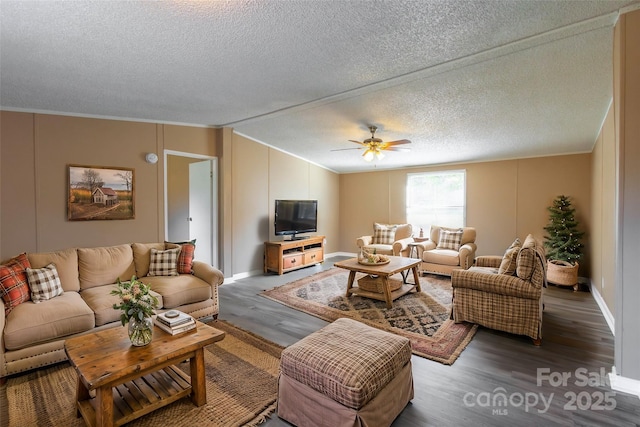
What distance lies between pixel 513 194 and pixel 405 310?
3.75m

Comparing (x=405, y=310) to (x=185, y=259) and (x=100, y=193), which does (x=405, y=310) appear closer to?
(x=185, y=259)

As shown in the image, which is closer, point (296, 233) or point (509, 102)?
point (509, 102)

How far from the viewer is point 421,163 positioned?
672 centimetres

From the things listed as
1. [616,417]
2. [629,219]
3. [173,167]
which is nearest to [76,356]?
[616,417]

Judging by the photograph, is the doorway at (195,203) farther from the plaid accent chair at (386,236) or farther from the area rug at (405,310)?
the plaid accent chair at (386,236)

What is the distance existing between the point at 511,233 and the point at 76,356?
21.9ft

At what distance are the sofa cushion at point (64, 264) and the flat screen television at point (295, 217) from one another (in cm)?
328

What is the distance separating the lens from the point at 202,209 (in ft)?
18.1

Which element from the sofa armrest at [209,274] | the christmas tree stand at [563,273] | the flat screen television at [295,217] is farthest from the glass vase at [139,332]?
the christmas tree stand at [563,273]

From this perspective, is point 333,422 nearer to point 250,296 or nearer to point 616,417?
point 616,417

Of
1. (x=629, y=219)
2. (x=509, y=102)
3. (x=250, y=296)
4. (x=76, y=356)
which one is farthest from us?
(x=250, y=296)

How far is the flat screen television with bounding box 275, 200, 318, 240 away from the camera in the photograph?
605cm

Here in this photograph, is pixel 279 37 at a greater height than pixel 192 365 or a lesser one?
greater

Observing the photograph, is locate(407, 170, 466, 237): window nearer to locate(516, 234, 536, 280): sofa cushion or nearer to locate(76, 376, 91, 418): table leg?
locate(516, 234, 536, 280): sofa cushion
